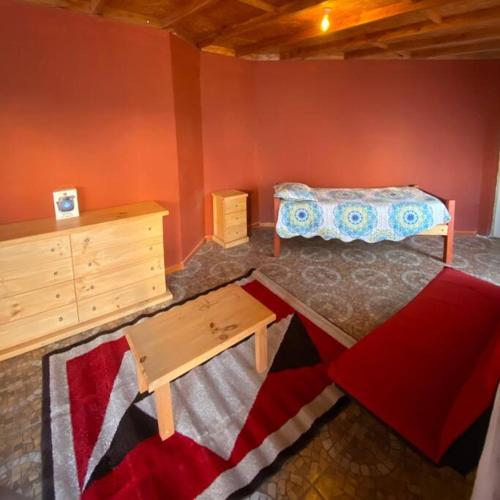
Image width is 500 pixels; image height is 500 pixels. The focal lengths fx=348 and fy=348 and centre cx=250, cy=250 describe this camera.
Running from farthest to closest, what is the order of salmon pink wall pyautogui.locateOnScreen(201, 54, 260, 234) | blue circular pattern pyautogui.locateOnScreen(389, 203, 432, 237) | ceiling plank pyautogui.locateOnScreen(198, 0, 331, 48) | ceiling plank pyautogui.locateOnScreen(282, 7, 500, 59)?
salmon pink wall pyautogui.locateOnScreen(201, 54, 260, 234) → blue circular pattern pyautogui.locateOnScreen(389, 203, 432, 237) → ceiling plank pyautogui.locateOnScreen(282, 7, 500, 59) → ceiling plank pyautogui.locateOnScreen(198, 0, 331, 48)

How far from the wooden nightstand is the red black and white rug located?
1926mm

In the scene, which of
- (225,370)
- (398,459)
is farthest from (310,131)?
(398,459)

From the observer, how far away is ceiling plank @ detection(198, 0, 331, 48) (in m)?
2.26

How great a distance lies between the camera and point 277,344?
2.41 meters

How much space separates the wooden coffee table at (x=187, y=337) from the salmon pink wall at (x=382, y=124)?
3006mm

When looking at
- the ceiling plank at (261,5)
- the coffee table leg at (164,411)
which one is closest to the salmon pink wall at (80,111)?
the ceiling plank at (261,5)

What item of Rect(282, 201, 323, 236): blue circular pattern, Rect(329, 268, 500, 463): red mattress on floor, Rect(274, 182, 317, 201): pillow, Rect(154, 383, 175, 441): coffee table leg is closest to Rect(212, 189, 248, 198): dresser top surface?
Rect(274, 182, 317, 201): pillow

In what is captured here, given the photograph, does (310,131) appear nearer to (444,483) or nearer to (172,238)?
(172,238)

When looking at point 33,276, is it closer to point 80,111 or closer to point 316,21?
point 80,111

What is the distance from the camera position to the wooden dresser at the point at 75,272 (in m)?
2.23

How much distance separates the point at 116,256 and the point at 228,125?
242cm

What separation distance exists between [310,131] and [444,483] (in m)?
3.99

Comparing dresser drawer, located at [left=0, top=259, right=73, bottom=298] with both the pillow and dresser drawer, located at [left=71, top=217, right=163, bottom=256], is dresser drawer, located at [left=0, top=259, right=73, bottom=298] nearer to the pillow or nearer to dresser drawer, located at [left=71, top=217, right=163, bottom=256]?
dresser drawer, located at [left=71, top=217, right=163, bottom=256]

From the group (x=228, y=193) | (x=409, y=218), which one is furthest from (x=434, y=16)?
(x=228, y=193)
